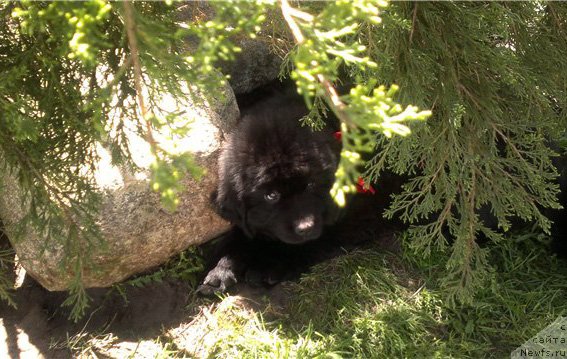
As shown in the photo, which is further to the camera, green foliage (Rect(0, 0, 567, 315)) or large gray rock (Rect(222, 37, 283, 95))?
large gray rock (Rect(222, 37, 283, 95))

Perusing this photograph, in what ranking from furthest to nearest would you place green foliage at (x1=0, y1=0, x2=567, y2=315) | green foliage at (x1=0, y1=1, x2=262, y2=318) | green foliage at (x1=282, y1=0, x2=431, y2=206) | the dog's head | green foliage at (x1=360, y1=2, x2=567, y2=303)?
the dog's head < green foliage at (x1=360, y1=2, x2=567, y2=303) < green foliage at (x1=0, y1=0, x2=567, y2=315) < green foliage at (x1=0, y1=1, x2=262, y2=318) < green foliage at (x1=282, y1=0, x2=431, y2=206)

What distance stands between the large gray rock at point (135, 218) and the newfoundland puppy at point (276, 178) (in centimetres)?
17

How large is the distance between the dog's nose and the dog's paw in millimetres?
665

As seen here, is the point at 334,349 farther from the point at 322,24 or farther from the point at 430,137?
the point at 322,24

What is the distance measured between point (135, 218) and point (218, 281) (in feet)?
2.10

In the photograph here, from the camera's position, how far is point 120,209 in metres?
3.07

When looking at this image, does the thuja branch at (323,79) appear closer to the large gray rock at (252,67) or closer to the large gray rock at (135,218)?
the large gray rock at (135,218)

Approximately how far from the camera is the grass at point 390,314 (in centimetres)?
290

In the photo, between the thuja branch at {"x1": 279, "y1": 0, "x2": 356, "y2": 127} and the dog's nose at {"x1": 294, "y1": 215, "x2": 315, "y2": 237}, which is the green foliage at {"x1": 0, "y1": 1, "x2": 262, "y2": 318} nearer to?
the thuja branch at {"x1": 279, "y1": 0, "x2": 356, "y2": 127}

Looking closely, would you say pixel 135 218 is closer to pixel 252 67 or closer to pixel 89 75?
pixel 89 75

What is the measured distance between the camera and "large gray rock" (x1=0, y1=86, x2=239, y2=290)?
3.03 metres

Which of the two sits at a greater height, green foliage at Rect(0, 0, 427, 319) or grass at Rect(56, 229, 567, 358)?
green foliage at Rect(0, 0, 427, 319)

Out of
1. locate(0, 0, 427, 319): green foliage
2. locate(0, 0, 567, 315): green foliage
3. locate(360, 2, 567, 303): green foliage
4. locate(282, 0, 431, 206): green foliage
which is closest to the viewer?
locate(282, 0, 431, 206): green foliage

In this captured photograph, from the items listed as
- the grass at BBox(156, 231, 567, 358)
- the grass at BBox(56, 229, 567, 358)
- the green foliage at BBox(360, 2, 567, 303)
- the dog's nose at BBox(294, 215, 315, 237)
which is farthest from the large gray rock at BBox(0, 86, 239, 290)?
the green foliage at BBox(360, 2, 567, 303)
